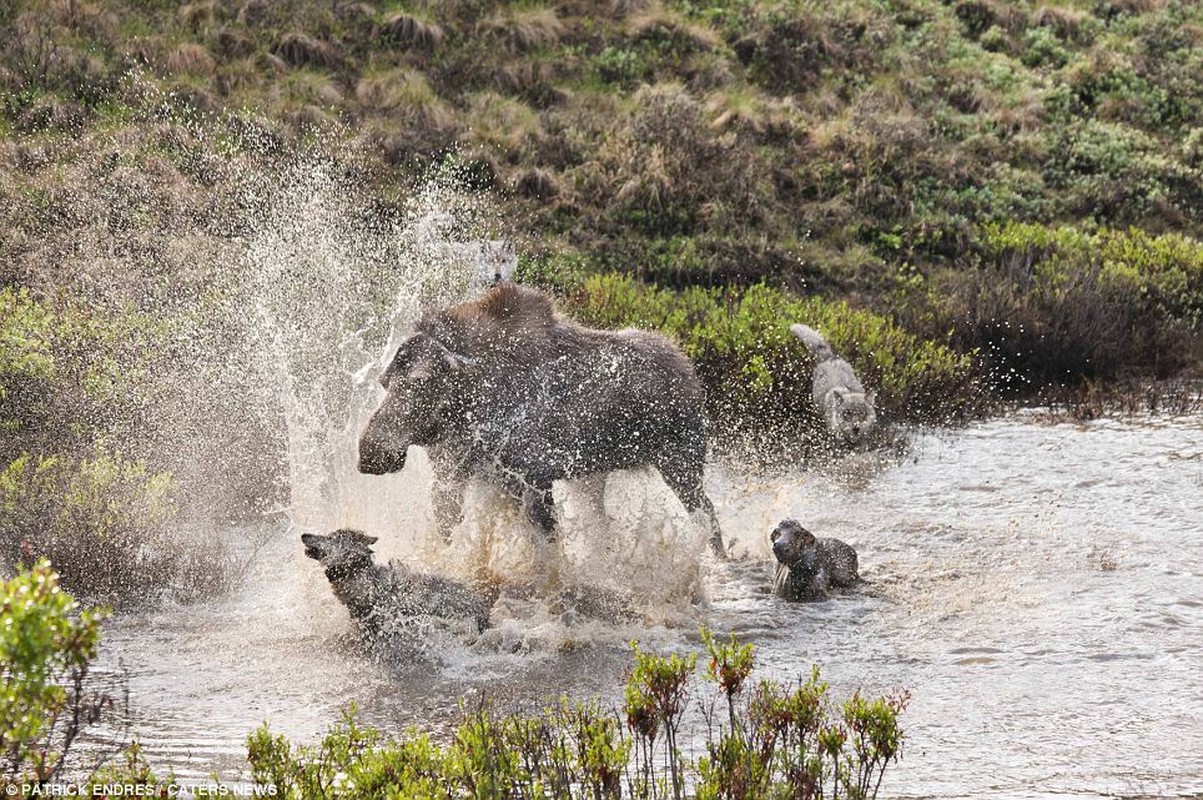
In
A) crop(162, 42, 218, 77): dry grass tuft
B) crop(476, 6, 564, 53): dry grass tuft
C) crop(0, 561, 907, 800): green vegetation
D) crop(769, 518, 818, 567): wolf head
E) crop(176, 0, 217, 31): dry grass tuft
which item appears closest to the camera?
crop(0, 561, 907, 800): green vegetation

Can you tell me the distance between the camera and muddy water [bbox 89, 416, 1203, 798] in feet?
20.3

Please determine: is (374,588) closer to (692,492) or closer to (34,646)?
(692,492)

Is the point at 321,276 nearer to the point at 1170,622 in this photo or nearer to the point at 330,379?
the point at 330,379

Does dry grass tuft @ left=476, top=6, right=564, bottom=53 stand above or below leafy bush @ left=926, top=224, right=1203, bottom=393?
above

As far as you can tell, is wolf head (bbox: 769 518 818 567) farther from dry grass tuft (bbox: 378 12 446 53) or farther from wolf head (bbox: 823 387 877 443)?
dry grass tuft (bbox: 378 12 446 53)

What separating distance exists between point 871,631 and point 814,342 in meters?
5.40

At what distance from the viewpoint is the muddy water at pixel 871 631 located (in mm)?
6184

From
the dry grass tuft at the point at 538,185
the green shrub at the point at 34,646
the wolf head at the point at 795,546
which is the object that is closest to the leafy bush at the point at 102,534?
the wolf head at the point at 795,546

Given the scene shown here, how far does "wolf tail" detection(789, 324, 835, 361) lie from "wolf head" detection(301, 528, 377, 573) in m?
6.32

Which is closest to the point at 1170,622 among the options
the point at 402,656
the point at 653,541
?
the point at 653,541

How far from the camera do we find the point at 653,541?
876 centimetres

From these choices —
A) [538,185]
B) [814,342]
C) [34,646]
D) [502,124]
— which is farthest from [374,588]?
[502,124]

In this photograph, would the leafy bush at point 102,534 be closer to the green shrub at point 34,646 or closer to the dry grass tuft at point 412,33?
the green shrub at point 34,646

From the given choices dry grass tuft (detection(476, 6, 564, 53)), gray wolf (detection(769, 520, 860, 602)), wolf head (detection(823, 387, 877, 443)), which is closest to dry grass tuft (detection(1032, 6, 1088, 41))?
dry grass tuft (detection(476, 6, 564, 53))
